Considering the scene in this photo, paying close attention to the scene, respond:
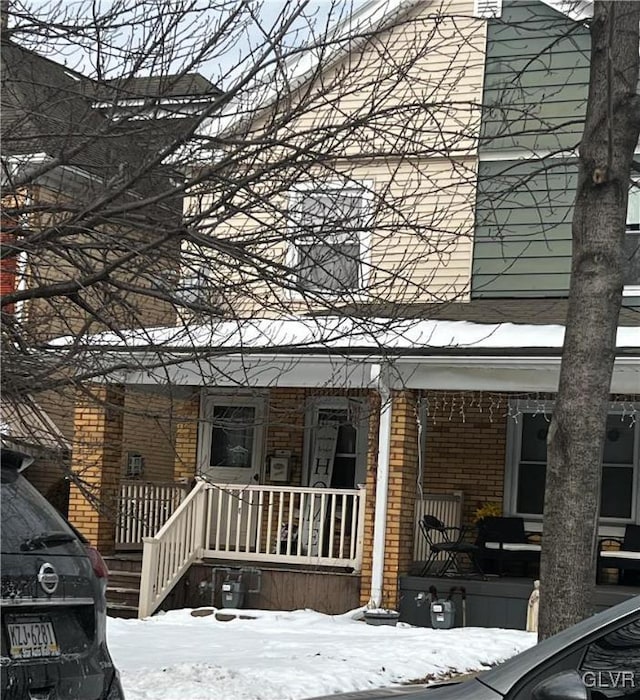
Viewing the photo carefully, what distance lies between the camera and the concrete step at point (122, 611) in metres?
14.5

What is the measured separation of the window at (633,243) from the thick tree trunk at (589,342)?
23.6 ft

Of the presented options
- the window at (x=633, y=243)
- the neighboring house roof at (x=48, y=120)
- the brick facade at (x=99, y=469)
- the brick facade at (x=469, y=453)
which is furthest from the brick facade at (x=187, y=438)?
the neighboring house roof at (x=48, y=120)

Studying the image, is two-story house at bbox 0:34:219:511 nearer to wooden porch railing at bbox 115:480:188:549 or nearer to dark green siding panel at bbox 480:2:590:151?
wooden porch railing at bbox 115:480:188:549

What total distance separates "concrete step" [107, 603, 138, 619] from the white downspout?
2.85 metres

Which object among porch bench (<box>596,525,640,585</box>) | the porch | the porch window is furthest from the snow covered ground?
the porch window

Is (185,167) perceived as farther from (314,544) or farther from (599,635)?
(314,544)

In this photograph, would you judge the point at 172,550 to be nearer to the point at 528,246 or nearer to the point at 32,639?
the point at 528,246

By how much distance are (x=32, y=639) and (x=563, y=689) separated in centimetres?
230

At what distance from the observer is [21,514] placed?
5.12 m

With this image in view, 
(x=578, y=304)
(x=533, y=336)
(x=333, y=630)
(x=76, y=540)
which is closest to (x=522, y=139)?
(x=533, y=336)

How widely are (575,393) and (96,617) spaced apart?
359cm

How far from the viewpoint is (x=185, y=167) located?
794 cm

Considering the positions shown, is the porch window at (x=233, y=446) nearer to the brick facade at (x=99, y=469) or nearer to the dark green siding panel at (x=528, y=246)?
the brick facade at (x=99, y=469)

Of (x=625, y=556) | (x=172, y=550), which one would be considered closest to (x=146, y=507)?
(x=172, y=550)
